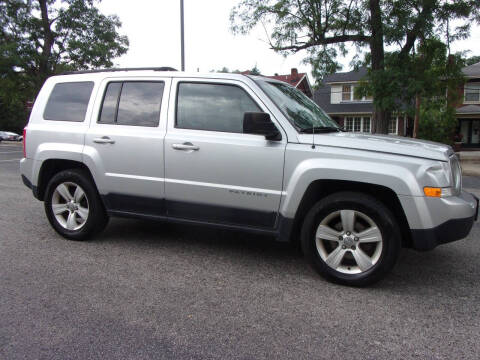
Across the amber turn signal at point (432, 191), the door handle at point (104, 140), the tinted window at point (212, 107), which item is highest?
the tinted window at point (212, 107)

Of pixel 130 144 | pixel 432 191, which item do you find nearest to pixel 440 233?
pixel 432 191

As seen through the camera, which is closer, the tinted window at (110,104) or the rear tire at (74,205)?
the tinted window at (110,104)

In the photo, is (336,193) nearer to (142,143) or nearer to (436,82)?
(142,143)

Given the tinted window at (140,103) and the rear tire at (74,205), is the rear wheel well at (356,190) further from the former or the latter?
the rear tire at (74,205)

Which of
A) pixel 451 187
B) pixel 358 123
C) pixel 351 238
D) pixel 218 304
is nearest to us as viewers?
pixel 218 304

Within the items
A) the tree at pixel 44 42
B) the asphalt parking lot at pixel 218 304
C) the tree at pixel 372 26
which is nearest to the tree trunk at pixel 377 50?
the tree at pixel 372 26

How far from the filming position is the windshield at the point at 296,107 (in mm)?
4098

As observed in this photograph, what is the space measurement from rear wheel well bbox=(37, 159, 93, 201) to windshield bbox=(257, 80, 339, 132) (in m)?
2.42

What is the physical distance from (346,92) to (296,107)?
34.7 meters

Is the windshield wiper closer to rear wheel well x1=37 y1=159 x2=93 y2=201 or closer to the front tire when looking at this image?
the front tire

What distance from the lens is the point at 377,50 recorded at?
13195mm

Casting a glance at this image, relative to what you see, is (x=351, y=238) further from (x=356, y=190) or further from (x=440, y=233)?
(x=440, y=233)

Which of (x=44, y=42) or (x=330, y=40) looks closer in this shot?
(x=330, y=40)

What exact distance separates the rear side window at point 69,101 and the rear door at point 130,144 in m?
0.23
